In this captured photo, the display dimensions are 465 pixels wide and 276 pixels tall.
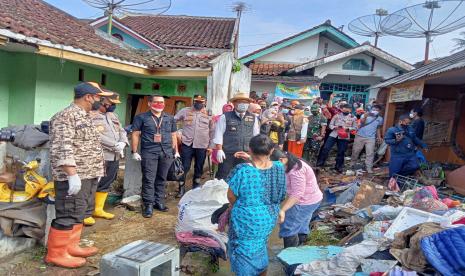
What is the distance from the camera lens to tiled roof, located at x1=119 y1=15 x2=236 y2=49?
14.1m

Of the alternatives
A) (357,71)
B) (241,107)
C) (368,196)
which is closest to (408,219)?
(368,196)

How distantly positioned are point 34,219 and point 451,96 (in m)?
9.02

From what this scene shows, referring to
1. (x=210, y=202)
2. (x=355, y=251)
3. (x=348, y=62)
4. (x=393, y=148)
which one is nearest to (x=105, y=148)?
(x=210, y=202)

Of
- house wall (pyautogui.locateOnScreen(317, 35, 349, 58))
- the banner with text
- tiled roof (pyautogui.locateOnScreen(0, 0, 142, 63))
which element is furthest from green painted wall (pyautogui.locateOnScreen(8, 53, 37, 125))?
house wall (pyautogui.locateOnScreen(317, 35, 349, 58))

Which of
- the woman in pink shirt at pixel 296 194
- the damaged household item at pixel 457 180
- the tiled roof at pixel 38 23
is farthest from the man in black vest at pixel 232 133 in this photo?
the damaged household item at pixel 457 180

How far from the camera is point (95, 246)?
3.79 m

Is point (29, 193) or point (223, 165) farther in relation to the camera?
point (223, 165)

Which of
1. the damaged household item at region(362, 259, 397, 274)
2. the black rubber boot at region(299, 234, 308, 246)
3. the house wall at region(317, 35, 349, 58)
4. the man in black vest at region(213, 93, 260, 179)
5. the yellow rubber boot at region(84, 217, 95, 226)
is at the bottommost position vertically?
the yellow rubber boot at region(84, 217, 95, 226)

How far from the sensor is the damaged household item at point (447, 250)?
8.07 ft

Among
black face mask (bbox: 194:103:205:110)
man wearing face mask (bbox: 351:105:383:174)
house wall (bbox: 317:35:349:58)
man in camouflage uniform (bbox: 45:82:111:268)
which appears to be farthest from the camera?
house wall (bbox: 317:35:349:58)

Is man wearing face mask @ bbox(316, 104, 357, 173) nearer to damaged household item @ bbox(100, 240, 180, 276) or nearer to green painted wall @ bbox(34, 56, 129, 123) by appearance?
green painted wall @ bbox(34, 56, 129, 123)

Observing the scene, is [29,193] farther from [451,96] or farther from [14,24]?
[451,96]

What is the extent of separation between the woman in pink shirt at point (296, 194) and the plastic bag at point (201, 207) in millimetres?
752

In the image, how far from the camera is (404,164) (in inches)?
260
